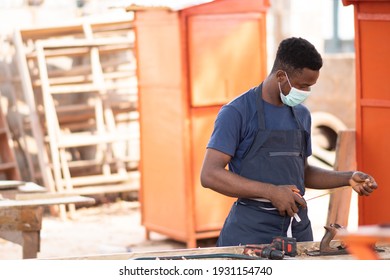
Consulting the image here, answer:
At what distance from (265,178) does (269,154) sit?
0.42ft

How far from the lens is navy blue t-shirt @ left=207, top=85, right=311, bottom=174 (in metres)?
4.91

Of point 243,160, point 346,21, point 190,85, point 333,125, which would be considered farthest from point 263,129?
point 346,21

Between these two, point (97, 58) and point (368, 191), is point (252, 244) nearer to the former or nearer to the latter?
point (368, 191)

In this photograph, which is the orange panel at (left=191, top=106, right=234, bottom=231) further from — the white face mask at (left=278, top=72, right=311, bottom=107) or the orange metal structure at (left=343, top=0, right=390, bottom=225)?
the white face mask at (left=278, top=72, right=311, bottom=107)

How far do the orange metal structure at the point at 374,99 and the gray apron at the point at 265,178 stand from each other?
1.61 metres

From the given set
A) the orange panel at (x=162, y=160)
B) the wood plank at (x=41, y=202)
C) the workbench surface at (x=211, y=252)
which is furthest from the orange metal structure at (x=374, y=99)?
the orange panel at (x=162, y=160)

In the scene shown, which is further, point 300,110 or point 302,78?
point 300,110

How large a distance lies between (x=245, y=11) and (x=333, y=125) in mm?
4144

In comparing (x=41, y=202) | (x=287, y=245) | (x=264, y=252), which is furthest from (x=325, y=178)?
(x=41, y=202)

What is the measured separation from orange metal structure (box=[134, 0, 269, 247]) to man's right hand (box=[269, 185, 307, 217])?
4.38 meters

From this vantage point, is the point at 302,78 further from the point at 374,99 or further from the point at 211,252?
the point at 374,99

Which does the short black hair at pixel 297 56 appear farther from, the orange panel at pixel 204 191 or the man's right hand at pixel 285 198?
the orange panel at pixel 204 191

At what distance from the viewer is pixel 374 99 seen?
21.6 ft

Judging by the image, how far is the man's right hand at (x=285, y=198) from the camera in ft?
15.9
